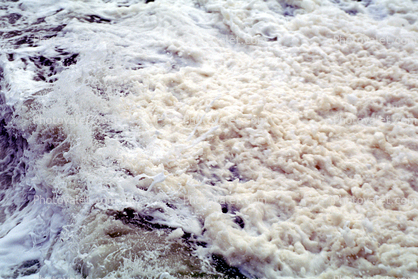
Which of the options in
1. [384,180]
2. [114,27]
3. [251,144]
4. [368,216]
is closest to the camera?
[368,216]

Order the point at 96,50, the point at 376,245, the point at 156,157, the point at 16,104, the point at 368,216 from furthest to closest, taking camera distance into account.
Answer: the point at 96,50
the point at 16,104
the point at 156,157
the point at 368,216
the point at 376,245

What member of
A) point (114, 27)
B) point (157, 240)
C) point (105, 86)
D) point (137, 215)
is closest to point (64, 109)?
point (105, 86)

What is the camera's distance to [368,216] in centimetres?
172

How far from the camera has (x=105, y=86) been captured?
2650mm

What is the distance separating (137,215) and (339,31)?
263 cm

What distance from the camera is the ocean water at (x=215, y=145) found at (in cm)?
157

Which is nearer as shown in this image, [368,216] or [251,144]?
[368,216]

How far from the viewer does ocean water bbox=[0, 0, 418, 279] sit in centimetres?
157

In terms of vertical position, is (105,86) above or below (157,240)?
above

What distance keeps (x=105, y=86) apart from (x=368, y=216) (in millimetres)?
2166

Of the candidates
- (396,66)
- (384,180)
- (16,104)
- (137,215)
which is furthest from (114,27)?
(384,180)

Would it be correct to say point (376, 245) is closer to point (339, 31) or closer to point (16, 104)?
point (339, 31)

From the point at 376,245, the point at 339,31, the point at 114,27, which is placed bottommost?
the point at 376,245

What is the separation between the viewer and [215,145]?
2.24 m
